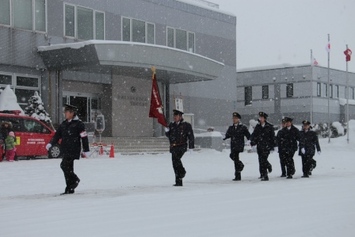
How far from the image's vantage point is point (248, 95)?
61.6 meters

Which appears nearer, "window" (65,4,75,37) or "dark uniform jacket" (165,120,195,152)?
"dark uniform jacket" (165,120,195,152)

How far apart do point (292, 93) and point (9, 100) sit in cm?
3912

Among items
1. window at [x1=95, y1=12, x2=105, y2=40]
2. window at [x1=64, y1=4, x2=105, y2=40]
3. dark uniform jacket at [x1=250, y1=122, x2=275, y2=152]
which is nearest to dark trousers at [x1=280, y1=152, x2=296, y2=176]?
dark uniform jacket at [x1=250, y1=122, x2=275, y2=152]

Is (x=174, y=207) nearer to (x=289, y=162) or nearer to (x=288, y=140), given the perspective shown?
(x=289, y=162)

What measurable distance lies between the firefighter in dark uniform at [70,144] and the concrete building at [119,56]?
14057 millimetres

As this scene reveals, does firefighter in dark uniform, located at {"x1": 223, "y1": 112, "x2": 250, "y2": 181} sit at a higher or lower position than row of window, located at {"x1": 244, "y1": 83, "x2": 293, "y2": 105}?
lower

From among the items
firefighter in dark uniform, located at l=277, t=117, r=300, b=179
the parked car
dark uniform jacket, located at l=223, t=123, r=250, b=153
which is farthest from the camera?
the parked car

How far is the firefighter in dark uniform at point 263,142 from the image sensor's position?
45.6 ft

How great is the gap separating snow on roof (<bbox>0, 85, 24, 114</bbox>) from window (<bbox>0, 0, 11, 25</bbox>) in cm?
339

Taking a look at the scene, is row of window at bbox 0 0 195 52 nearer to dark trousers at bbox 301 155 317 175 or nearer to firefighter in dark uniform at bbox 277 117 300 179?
firefighter in dark uniform at bbox 277 117 300 179

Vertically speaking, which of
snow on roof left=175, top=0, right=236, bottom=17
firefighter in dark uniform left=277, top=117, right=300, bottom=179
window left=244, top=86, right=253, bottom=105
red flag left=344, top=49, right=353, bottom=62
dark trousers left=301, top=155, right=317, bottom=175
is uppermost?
snow on roof left=175, top=0, right=236, bottom=17

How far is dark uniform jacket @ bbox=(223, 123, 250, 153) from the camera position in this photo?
45.6 ft

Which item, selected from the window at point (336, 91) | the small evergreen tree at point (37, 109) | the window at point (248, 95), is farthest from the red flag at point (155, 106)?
the window at point (336, 91)

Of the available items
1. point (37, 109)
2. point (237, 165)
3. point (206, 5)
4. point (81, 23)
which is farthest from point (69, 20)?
point (237, 165)
